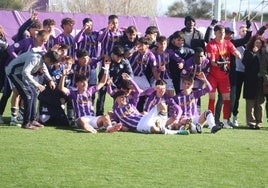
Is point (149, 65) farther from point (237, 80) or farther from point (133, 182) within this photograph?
point (133, 182)

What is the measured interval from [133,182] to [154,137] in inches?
109

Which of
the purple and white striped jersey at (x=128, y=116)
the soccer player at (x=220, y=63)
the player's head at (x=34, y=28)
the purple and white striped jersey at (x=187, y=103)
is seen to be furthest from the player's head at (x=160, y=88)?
the player's head at (x=34, y=28)

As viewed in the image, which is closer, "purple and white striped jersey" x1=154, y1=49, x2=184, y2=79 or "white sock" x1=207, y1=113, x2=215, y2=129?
"white sock" x1=207, y1=113, x2=215, y2=129

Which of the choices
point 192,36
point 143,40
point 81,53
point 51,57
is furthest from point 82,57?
point 192,36

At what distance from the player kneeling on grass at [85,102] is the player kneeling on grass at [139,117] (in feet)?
1.00

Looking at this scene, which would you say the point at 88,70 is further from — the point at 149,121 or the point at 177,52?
the point at 149,121

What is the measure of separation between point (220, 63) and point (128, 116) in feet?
6.49

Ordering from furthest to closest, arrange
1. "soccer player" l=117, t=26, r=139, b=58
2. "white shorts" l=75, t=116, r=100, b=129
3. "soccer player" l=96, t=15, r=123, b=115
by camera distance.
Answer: "soccer player" l=96, t=15, r=123, b=115 → "soccer player" l=117, t=26, r=139, b=58 → "white shorts" l=75, t=116, r=100, b=129

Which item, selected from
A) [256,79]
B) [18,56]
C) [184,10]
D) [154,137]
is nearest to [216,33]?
[256,79]

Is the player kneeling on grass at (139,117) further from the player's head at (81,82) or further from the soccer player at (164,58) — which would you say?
the soccer player at (164,58)

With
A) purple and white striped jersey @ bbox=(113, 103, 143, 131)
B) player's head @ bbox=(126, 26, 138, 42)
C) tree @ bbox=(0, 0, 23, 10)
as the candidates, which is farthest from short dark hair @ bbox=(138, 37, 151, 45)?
tree @ bbox=(0, 0, 23, 10)

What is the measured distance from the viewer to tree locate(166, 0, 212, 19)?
5391 centimetres

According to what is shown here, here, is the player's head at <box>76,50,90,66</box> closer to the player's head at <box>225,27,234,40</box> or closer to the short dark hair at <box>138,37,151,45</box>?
the short dark hair at <box>138,37,151,45</box>

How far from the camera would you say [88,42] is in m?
10.6
